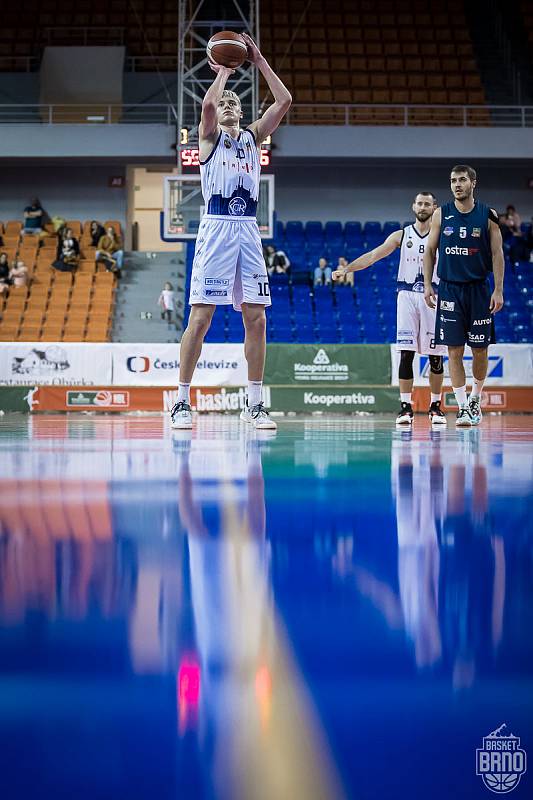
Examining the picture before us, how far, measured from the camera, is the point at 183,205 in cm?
1418

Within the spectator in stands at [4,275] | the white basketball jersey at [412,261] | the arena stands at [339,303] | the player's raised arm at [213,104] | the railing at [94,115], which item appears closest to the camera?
Answer: the player's raised arm at [213,104]

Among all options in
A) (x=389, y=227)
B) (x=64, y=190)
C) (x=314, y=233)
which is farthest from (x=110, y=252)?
(x=389, y=227)

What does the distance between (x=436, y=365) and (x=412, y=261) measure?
0.91m

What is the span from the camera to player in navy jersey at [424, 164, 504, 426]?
6277 millimetres

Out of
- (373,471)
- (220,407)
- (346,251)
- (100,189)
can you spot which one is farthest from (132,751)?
(100,189)

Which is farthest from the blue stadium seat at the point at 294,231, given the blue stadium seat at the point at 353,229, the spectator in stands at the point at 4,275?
the spectator in stands at the point at 4,275

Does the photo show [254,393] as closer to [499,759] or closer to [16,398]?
[499,759]

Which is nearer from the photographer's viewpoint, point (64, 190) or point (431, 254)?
point (431, 254)

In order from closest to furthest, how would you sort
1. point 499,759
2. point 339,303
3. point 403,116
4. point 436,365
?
point 499,759 → point 436,365 → point 339,303 → point 403,116

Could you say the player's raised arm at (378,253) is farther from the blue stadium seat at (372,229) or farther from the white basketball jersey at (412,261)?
the blue stadium seat at (372,229)

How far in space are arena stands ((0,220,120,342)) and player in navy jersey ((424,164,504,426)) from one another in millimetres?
11012

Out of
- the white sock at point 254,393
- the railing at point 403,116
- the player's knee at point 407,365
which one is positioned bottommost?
the white sock at point 254,393

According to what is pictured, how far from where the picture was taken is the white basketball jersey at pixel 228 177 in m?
4.99

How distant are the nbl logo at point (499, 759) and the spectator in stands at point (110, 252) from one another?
61.8 feet
